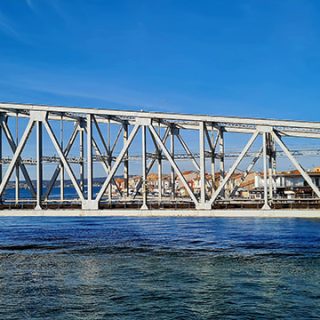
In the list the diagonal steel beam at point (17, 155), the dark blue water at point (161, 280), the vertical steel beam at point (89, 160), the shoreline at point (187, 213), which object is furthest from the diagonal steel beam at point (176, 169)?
the diagonal steel beam at point (17, 155)

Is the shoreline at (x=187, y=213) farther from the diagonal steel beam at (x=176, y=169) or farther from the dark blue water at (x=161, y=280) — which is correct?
the dark blue water at (x=161, y=280)

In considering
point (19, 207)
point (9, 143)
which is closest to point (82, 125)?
point (9, 143)

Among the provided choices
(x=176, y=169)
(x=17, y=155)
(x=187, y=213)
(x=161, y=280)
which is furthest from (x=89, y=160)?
(x=161, y=280)

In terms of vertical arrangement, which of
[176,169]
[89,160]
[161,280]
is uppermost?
[89,160]

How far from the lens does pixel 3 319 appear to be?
76.2 feet

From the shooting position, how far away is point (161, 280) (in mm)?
31359

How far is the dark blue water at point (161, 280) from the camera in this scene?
24328mm

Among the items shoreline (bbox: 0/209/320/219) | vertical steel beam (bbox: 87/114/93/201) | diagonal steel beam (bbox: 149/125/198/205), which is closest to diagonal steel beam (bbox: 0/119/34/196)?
shoreline (bbox: 0/209/320/219)

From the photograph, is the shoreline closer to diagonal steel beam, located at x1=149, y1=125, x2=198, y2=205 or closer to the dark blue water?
diagonal steel beam, located at x1=149, y1=125, x2=198, y2=205

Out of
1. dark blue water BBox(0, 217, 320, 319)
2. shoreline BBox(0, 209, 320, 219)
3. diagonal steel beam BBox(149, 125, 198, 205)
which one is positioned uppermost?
diagonal steel beam BBox(149, 125, 198, 205)

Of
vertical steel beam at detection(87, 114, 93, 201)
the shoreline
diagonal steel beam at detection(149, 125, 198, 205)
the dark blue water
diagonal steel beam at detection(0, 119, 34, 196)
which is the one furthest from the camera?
diagonal steel beam at detection(0, 119, 34, 196)

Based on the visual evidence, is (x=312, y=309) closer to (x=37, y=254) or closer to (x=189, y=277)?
(x=189, y=277)

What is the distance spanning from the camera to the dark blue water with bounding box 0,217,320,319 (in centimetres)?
2433

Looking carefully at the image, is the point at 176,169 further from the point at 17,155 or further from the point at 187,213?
the point at 17,155
